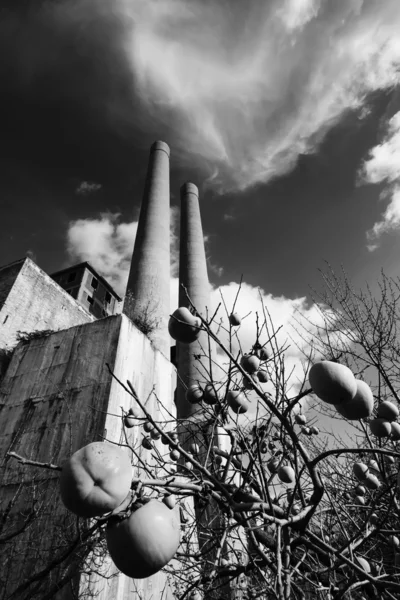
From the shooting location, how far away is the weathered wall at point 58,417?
161 inches

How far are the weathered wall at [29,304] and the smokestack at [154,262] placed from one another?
6.21 feet

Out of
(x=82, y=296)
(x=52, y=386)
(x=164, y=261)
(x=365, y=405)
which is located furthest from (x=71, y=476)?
(x=82, y=296)

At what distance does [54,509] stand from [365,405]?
176 inches

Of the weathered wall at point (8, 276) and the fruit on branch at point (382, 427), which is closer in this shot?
the fruit on branch at point (382, 427)

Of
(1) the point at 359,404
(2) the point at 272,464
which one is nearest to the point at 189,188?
(2) the point at 272,464

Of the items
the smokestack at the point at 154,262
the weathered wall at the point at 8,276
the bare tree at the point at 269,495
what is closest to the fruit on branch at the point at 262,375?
the bare tree at the point at 269,495

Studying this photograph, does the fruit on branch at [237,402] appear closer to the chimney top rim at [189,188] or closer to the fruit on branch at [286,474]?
the fruit on branch at [286,474]

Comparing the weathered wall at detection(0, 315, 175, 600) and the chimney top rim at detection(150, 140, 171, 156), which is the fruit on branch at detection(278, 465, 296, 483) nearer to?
the weathered wall at detection(0, 315, 175, 600)

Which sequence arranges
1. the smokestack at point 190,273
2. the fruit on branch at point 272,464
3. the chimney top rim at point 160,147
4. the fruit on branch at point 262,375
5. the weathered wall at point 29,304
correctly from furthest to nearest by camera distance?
the chimney top rim at point 160,147 < the smokestack at point 190,273 < the weathered wall at point 29,304 < the fruit on branch at point 272,464 < the fruit on branch at point 262,375

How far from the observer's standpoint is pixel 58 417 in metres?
5.29

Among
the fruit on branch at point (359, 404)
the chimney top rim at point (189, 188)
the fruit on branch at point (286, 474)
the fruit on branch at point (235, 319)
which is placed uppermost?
the chimney top rim at point (189, 188)

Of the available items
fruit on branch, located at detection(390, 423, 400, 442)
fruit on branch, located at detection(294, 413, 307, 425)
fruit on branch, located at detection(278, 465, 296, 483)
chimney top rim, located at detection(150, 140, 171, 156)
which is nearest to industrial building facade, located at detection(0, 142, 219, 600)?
fruit on branch, located at detection(294, 413, 307, 425)

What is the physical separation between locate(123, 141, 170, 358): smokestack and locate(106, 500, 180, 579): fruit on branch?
8.58 m

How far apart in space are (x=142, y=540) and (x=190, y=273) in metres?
16.7
